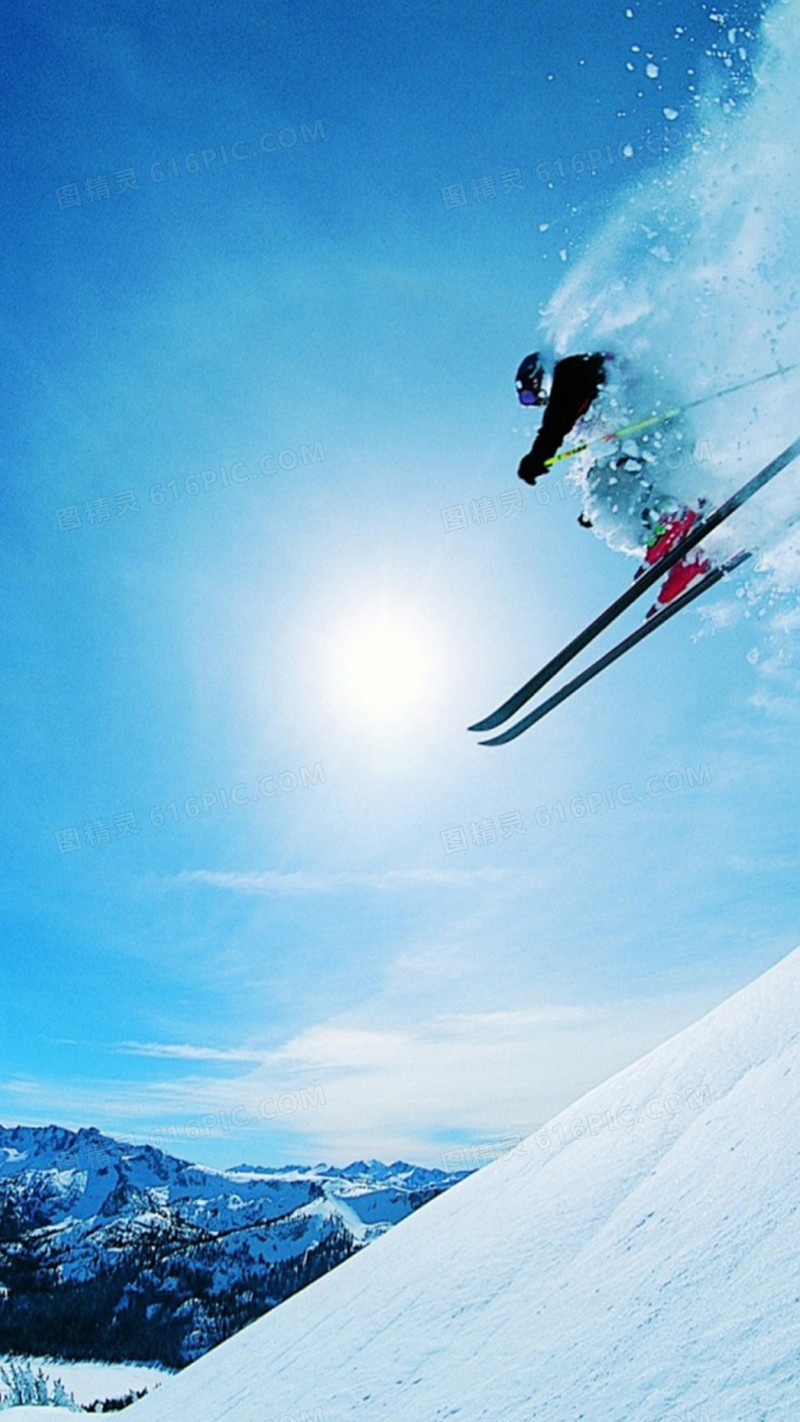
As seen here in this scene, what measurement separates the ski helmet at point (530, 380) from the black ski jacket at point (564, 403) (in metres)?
0.12

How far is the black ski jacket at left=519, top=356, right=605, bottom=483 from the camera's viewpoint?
612 centimetres

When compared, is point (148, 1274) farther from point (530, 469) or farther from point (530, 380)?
point (530, 380)

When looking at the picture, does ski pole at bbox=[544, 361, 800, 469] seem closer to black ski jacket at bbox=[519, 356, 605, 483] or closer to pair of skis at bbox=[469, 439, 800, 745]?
black ski jacket at bbox=[519, 356, 605, 483]

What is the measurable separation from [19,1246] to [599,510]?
213 metres

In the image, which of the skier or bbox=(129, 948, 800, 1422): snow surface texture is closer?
bbox=(129, 948, 800, 1422): snow surface texture

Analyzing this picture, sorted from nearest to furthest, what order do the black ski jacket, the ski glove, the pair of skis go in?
the pair of skis → the black ski jacket → the ski glove

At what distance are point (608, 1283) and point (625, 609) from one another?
5.66m

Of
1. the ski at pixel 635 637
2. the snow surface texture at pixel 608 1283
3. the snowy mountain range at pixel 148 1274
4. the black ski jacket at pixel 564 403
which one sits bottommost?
the snowy mountain range at pixel 148 1274

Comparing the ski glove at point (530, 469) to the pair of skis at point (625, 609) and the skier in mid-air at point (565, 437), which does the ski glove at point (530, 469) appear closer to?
the skier in mid-air at point (565, 437)

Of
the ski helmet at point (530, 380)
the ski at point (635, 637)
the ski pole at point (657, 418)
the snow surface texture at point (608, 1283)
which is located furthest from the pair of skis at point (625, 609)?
the snow surface texture at point (608, 1283)

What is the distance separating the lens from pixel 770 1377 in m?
4.18

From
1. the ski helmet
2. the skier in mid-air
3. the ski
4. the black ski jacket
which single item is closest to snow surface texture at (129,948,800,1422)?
the ski

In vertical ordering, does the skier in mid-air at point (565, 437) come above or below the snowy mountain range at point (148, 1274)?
above

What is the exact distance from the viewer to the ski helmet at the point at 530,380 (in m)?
6.13
